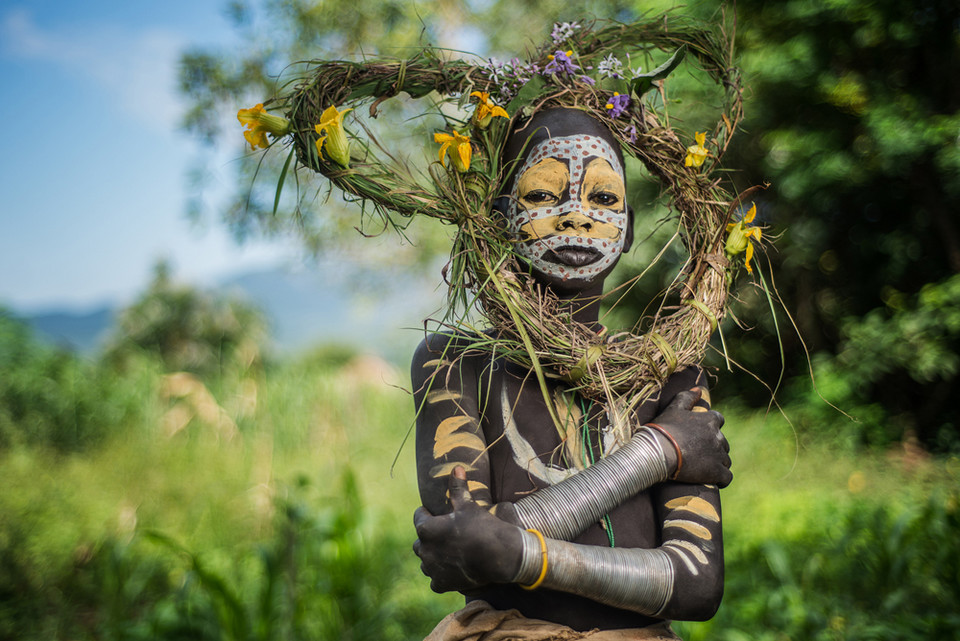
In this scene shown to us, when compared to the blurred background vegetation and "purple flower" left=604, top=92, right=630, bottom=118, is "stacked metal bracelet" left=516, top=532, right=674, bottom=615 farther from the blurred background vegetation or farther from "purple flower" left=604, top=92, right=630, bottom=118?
the blurred background vegetation

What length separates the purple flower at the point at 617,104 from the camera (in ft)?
6.89

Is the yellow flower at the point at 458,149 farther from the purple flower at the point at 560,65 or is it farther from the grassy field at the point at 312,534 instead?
the grassy field at the point at 312,534

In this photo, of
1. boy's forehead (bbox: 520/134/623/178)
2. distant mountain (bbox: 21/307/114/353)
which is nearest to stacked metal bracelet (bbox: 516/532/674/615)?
boy's forehead (bbox: 520/134/623/178)

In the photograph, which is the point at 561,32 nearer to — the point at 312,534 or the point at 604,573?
the point at 604,573

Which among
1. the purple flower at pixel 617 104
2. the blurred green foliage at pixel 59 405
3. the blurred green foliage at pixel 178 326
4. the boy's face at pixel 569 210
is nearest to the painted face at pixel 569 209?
the boy's face at pixel 569 210

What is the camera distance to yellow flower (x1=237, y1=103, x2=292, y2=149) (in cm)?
195

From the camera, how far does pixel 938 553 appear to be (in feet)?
12.4

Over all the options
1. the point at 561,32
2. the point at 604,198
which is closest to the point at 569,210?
the point at 604,198

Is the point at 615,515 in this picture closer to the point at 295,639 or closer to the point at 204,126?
the point at 295,639

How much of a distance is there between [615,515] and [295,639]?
8.13 ft

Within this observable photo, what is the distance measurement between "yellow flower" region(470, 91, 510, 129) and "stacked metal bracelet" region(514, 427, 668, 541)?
913 mm

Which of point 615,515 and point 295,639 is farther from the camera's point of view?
point 295,639

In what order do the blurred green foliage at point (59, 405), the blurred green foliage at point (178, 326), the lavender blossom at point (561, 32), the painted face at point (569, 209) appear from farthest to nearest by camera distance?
the blurred green foliage at point (178, 326) < the blurred green foliage at point (59, 405) < the lavender blossom at point (561, 32) < the painted face at point (569, 209)

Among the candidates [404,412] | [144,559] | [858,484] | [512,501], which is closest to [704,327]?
[512,501]
